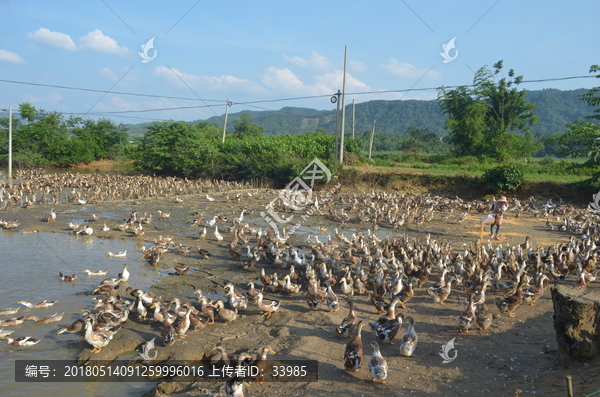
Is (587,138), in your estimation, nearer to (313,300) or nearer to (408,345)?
(313,300)

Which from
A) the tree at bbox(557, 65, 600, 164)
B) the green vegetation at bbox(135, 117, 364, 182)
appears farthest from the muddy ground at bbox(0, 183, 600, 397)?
the green vegetation at bbox(135, 117, 364, 182)

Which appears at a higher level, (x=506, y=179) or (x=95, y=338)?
(x=506, y=179)

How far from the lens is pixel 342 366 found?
7008 mm

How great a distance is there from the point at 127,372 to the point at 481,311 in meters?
6.44

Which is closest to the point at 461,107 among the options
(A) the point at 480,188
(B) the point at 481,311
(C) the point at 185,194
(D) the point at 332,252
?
(A) the point at 480,188

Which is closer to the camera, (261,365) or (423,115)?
(261,365)

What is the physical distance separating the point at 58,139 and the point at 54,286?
4489 cm

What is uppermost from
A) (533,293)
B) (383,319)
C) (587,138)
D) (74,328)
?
(587,138)

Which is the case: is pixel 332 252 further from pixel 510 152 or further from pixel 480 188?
pixel 510 152

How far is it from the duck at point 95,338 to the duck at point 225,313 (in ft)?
6.68

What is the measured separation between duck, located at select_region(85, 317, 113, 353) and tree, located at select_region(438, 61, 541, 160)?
126 feet

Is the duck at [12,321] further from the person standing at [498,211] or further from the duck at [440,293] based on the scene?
the person standing at [498,211]

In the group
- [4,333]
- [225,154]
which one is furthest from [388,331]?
[225,154]

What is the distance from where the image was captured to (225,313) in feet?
29.1
